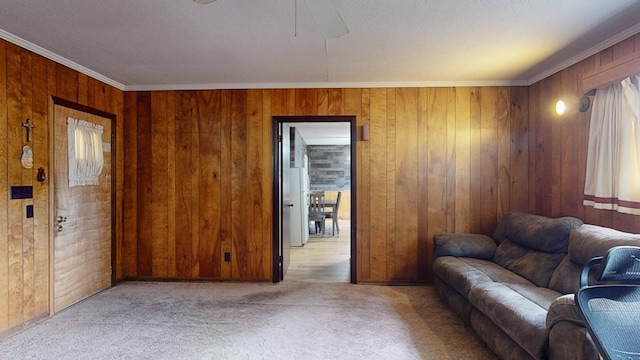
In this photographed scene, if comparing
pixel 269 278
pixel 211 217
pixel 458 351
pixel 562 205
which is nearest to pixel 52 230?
pixel 211 217

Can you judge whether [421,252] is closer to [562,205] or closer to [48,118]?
[562,205]

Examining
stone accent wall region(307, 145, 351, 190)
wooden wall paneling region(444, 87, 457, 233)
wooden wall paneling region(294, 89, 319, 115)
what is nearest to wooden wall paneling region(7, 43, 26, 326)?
wooden wall paneling region(294, 89, 319, 115)

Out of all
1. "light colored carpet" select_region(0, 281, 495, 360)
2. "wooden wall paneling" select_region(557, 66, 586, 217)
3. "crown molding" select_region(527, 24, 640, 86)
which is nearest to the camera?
"light colored carpet" select_region(0, 281, 495, 360)

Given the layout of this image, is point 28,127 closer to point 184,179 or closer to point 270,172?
point 184,179

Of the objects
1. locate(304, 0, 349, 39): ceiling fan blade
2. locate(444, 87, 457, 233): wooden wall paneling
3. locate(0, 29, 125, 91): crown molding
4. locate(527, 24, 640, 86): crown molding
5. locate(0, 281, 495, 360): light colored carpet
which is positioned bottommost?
locate(0, 281, 495, 360): light colored carpet

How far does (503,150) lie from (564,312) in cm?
253

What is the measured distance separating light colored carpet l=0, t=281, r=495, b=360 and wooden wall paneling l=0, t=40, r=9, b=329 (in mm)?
289

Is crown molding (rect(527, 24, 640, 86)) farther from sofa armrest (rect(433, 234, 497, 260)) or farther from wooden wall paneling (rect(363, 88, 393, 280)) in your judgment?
sofa armrest (rect(433, 234, 497, 260))

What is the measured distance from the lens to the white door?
10.00 ft

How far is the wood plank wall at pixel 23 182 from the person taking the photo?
2545 mm

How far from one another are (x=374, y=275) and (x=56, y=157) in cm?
351

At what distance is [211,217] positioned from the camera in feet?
12.9


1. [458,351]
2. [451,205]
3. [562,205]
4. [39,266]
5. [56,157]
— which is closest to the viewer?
[458,351]

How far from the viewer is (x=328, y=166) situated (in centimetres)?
1023
